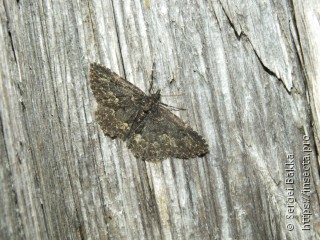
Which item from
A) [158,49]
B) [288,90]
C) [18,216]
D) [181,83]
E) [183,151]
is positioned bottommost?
[18,216]

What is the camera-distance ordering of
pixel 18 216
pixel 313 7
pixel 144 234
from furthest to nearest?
1. pixel 18 216
2. pixel 144 234
3. pixel 313 7

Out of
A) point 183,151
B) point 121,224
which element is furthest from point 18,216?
point 183,151

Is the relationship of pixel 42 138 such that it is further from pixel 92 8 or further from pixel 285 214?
pixel 285 214

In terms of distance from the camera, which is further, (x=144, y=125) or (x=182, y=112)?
(x=144, y=125)

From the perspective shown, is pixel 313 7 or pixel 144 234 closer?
pixel 313 7
